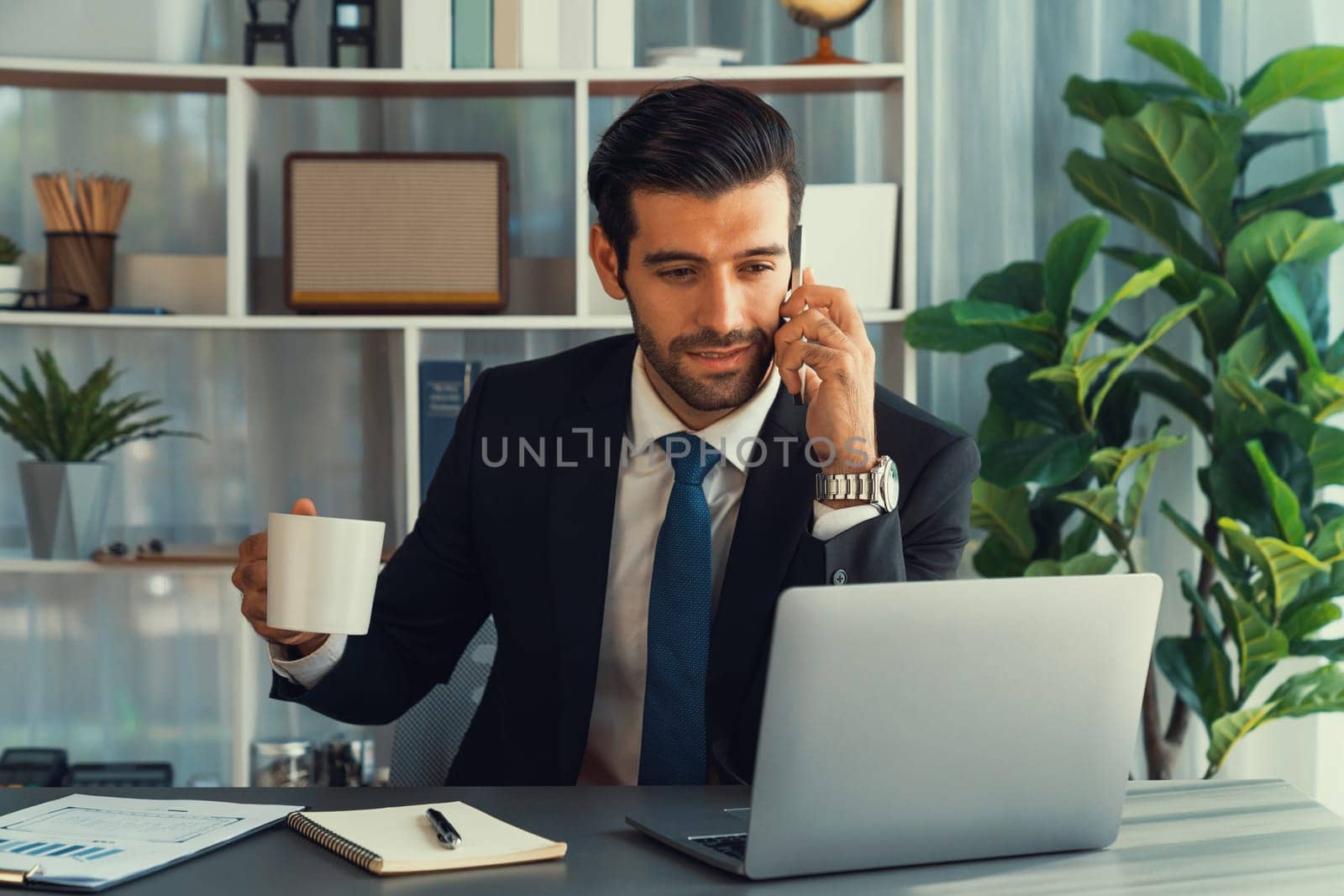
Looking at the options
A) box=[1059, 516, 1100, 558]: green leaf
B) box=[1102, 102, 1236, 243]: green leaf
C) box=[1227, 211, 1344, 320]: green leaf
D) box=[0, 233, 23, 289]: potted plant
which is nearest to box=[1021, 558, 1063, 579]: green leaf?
box=[1059, 516, 1100, 558]: green leaf

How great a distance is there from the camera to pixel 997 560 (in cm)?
250

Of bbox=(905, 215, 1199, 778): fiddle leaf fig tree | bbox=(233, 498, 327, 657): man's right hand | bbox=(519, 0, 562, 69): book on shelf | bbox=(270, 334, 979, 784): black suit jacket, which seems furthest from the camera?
bbox=(519, 0, 562, 69): book on shelf

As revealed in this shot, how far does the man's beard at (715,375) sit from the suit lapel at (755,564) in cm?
7

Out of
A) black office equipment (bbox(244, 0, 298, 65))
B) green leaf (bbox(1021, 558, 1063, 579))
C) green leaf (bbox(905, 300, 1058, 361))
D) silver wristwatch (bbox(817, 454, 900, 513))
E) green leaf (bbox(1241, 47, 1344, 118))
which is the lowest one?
green leaf (bbox(1021, 558, 1063, 579))

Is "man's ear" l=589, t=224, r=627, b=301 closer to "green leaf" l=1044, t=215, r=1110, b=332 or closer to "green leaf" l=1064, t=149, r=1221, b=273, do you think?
"green leaf" l=1044, t=215, r=1110, b=332

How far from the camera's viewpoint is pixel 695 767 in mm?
1390

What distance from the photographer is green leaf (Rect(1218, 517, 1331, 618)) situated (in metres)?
2.19

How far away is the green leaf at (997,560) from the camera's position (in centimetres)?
249

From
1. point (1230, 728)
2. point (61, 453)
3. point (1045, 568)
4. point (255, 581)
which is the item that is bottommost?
point (1230, 728)

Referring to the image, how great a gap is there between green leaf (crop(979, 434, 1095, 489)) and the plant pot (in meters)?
1.70

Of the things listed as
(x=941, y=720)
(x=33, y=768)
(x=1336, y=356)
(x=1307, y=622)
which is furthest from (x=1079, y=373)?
(x=33, y=768)

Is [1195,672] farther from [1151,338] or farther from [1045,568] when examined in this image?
[1151,338]

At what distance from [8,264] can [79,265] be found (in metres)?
0.15

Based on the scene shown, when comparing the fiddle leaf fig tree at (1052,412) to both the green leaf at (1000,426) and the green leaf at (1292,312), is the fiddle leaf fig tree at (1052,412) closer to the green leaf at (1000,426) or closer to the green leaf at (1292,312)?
the green leaf at (1000,426)
